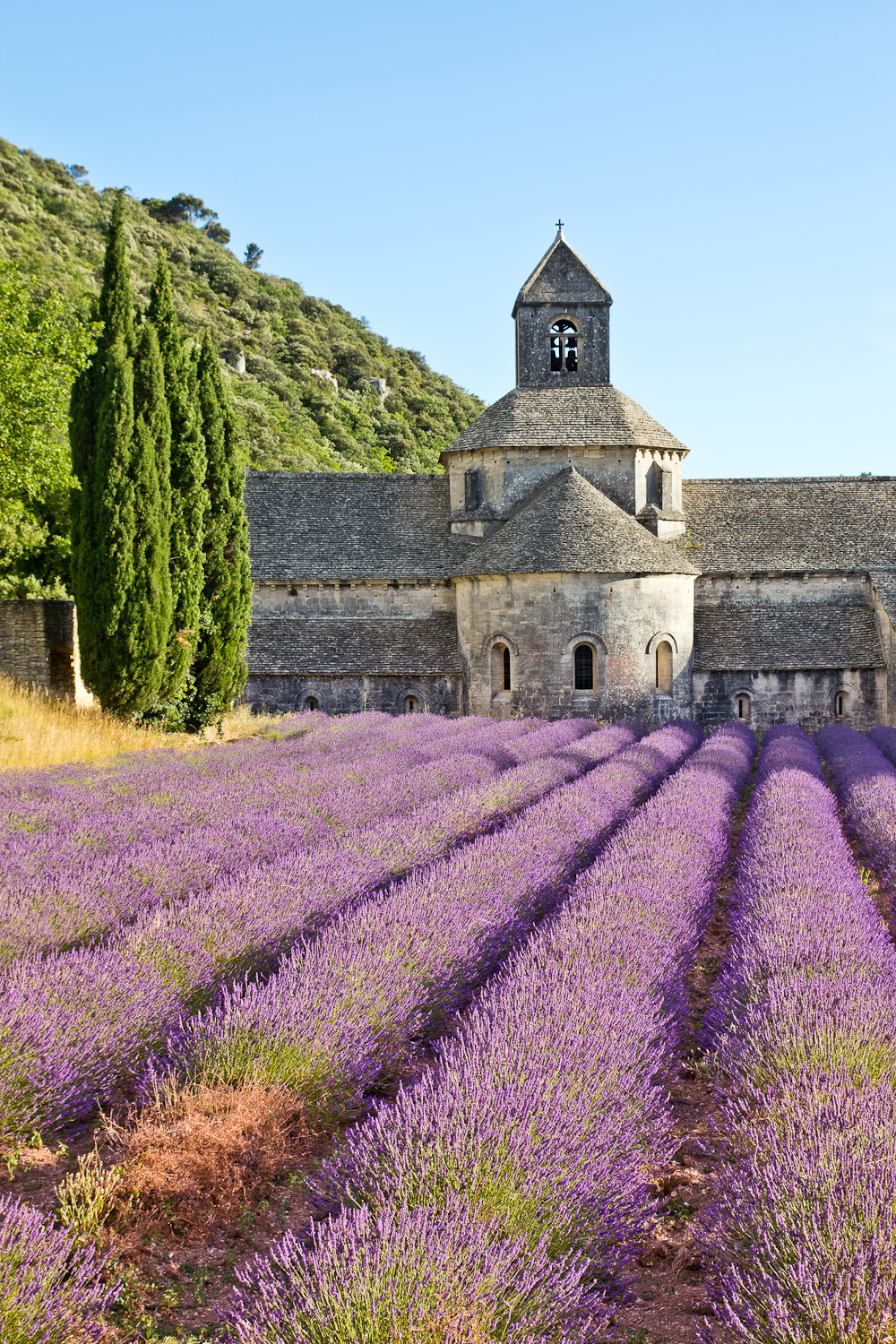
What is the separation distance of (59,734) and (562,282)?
2084cm

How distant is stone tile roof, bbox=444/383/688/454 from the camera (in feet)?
83.7

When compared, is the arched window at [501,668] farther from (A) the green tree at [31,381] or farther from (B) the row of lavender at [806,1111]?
(B) the row of lavender at [806,1111]

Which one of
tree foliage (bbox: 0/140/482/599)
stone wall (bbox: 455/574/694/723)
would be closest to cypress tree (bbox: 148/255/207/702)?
stone wall (bbox: 455/574/694/723)

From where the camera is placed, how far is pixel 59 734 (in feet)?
44.7

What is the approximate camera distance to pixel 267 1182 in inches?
142

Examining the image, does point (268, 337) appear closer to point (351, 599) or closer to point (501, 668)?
point (351, 599)

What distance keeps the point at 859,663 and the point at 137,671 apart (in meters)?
18.3

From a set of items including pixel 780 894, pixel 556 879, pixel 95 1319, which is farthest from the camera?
pixel 556 879

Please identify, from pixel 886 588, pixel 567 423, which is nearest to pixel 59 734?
pixel 567 423

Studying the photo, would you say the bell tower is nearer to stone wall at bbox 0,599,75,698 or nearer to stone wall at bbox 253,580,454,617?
stone wall at bbox 253,580,454,617

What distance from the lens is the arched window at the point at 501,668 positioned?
23344 mm

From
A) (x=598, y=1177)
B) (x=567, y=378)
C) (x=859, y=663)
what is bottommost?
(x=598, y=1177)

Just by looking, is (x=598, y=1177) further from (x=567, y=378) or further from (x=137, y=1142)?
(x=567, y=378)

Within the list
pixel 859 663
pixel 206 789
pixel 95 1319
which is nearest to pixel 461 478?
pixel 859 663
